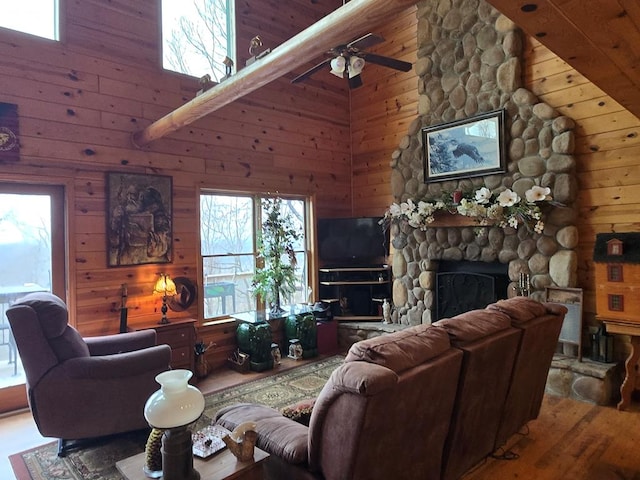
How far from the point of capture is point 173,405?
1628 mm

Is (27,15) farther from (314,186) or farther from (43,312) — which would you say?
(314,186)

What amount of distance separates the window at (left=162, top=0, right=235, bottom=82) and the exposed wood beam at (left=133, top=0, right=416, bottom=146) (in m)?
1.19

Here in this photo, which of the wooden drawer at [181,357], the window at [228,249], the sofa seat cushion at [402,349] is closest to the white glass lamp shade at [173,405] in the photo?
the sofa seat cushion at [402,349]

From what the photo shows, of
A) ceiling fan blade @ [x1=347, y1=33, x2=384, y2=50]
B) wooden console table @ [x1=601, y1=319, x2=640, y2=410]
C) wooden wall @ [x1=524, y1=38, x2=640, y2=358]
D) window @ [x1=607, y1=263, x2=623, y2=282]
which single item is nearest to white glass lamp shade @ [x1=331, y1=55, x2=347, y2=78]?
ceiling fan blade @ [x1=347, y1=33, x2=384, y2=50]

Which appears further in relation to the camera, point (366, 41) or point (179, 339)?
point (179, 339)

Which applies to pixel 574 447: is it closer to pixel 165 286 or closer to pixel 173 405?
pixel 173 405

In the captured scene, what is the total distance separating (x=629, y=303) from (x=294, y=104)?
444 centimetres

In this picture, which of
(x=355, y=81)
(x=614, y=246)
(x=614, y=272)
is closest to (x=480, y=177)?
(x=614, y=246)

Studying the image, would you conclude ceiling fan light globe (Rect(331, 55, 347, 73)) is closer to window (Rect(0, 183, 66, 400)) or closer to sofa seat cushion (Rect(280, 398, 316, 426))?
sofa seat cushion (Rect(280, 398, 316, 426))

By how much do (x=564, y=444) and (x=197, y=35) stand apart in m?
5.41

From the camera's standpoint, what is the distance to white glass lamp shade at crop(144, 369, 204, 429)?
1612 millimetres

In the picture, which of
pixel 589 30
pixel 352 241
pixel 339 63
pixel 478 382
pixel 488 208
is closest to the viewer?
pixel 589 30

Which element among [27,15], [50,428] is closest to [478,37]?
[27,15]

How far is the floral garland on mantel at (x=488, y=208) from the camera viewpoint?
13.9ft
